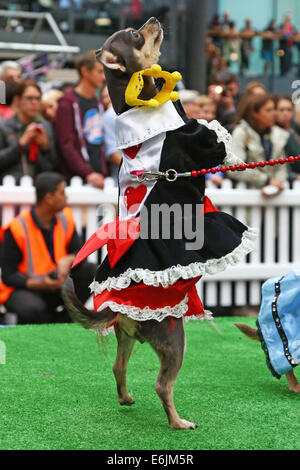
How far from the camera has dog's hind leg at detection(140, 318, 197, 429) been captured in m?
3.10

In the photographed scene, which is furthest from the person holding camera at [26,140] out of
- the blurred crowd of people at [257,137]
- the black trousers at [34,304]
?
the blurred crowd of people at [257,137]

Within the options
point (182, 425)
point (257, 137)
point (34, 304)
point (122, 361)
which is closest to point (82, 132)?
point (257, 137)

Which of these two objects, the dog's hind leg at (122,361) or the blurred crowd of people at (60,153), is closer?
the dog's hind leg at (122,361)

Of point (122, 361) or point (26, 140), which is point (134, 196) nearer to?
point (122, 361)

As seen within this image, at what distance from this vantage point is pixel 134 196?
3205mm

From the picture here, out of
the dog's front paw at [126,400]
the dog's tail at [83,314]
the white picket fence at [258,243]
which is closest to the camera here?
the dog's tail at [83,314]

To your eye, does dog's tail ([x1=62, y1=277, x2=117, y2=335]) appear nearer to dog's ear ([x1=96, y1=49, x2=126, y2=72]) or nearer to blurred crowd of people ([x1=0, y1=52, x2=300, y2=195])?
dog's ear ([x1=96, y1=49, x2=126, y2=72])

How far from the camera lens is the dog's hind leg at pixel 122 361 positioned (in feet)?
11.1

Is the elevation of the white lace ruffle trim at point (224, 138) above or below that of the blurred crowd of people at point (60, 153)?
above

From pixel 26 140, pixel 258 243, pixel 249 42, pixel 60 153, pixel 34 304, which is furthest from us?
pixel 249 42

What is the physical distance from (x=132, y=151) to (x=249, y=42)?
13124 mm

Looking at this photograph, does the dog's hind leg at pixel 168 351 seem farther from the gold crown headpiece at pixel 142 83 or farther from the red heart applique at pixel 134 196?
the gold crown headpiece at pixel 142 83

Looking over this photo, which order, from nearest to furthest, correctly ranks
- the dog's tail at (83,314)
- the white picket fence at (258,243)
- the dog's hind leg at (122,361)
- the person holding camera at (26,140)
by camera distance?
the dog's tail at (83,314) < the dog's hind leg at (122,361) < the person holding camera at (26,140) < the white picket fence at (258,243)
